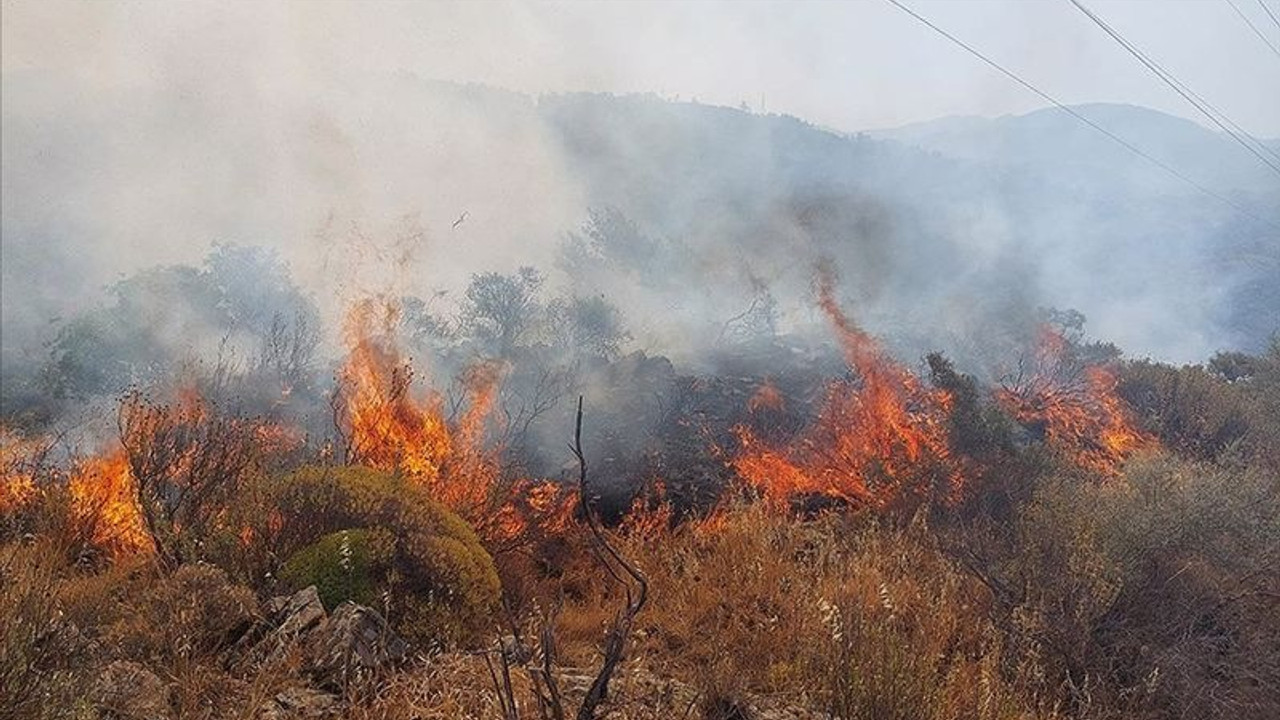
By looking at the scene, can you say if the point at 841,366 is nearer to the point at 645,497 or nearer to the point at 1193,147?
the point at 645,497

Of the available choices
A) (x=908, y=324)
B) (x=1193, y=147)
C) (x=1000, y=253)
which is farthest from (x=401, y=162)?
(x=1193, y=147)

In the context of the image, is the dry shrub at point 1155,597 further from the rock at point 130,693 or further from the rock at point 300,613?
the rock at point 130,693

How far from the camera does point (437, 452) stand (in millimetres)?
7773

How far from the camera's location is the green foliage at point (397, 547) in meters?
4.49

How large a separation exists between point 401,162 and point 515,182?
6.91 metres

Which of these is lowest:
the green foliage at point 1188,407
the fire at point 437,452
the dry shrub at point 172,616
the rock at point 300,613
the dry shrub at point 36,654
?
the fire at point 437,452

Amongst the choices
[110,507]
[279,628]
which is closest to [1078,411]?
[279,628]

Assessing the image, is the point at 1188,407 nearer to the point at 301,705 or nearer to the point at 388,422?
the point at 388,422

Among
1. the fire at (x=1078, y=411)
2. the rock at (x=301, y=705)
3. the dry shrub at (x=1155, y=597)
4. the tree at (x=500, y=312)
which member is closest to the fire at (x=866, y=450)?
the dry shrub at (x=1155, y=597)

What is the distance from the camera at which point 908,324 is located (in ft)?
76.2

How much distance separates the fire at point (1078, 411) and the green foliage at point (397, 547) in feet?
29.1

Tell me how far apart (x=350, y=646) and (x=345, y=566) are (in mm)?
1036

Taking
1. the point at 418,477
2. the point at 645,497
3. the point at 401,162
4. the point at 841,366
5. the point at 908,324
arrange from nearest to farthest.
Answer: the point at 418,477 < the point at 645,497 < the point at 841,366 < the point at 908,324 < the point at 401,162

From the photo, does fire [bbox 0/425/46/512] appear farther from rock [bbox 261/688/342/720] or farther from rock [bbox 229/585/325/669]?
rock [bbox 261/688/342/720]
